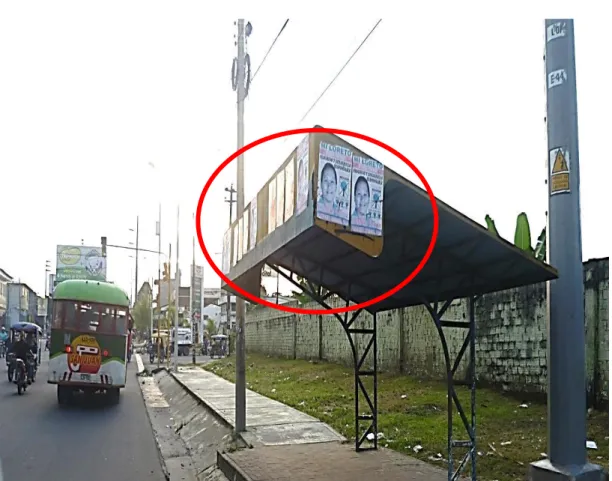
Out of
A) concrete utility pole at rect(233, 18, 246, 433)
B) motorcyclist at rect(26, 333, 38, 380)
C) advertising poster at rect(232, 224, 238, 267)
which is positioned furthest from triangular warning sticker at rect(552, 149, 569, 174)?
motorcyclist at rect(26, 333, 38, 380)

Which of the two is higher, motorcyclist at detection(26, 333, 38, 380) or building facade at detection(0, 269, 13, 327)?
building facade at detection(0, 269, 13, 327)

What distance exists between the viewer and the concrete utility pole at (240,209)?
38.9 feet

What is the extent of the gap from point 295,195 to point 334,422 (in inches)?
266

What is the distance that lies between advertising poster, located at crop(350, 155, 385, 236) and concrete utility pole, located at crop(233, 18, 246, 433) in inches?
246

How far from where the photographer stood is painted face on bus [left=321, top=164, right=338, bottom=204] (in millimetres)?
5449

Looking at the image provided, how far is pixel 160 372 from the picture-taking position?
31.6m

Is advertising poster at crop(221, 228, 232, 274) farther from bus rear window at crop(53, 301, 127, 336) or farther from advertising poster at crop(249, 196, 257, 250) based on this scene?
bus rear window at crop(53, 301, 127, 336)

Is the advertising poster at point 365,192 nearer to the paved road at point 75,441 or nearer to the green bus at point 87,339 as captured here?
the paved road at point 75,441

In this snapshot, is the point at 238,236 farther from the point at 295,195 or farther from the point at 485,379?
the point at 485,379

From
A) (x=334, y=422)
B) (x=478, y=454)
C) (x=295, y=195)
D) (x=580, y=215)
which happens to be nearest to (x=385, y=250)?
(x=295, y=195)

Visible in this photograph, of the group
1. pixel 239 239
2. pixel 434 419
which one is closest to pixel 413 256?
pixel 239 239

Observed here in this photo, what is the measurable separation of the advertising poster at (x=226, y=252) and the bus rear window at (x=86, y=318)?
24.4ft

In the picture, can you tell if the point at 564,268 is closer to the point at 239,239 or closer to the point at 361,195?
the point at 361,195

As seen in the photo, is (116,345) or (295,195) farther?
(116,345)
